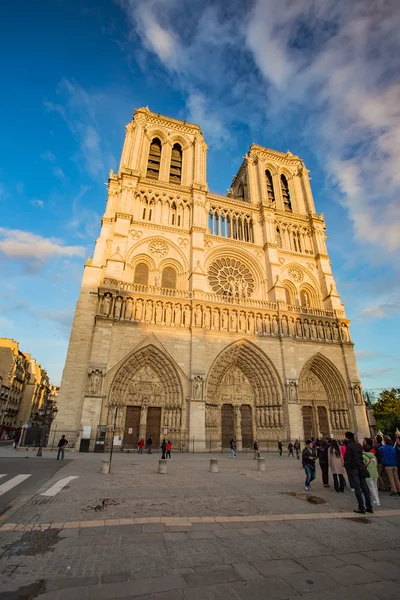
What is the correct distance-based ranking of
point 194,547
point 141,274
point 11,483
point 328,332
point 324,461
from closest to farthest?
point 194,547 < point 11,483 < point 324,461 < point 141,274 < point 328,332

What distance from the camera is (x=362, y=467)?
575 cm

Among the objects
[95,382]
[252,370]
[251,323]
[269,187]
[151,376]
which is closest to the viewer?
[95,382]

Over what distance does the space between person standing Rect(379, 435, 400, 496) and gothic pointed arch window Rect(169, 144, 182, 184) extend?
90.8ft

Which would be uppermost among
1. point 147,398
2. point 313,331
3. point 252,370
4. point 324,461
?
point 313,331

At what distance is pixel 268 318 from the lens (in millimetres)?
23219

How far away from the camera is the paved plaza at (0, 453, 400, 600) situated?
8.97 feet

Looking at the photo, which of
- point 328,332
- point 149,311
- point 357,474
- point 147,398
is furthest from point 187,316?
point 357,474

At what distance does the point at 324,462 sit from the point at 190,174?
89.1ft

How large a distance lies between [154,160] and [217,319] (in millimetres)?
18433

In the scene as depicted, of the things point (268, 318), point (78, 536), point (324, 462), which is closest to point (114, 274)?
point (268, 318)

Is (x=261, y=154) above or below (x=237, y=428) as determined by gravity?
above

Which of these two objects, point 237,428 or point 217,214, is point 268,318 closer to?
point 237,428

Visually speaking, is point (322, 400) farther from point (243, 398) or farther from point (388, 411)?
point (388, 411)

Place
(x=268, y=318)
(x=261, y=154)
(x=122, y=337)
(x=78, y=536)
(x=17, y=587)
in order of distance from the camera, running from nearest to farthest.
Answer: (x=17, y=587)
(x=78, y=536)
(x=122, y=337)
(x=268, y=318)
(x=261, y=154)
